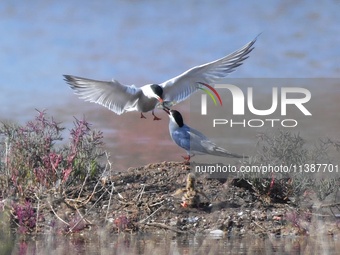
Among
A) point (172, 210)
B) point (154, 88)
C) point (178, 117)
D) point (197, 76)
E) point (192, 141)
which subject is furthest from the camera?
point (197, 76)

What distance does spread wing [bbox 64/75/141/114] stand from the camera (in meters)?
9.36

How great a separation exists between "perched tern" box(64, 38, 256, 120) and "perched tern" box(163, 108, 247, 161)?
64 cm

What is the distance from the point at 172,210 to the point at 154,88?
1943 mm

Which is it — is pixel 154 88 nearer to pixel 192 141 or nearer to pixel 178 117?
pixel 178 117

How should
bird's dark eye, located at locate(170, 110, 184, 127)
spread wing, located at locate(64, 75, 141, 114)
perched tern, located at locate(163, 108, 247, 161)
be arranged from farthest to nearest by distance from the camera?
spread wing, located at locate(64, 75, 141, 114) → bird's dark eye, located at locate(170, 110, 184, 127) → perched tern, located at locate(163, 108, 247, 161)

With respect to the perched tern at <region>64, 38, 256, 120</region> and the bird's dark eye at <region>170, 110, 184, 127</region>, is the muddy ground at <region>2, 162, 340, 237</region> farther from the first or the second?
the perched tern at <region>64, 38, 256, 120</region>

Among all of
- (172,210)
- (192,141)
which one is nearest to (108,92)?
(192,141)

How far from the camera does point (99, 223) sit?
8031 mm

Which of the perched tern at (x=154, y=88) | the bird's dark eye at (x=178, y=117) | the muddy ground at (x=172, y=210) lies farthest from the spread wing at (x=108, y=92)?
the muddy ground at (x=172, y=210)

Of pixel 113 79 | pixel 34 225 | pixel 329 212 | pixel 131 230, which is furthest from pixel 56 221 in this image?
pixel 329 212

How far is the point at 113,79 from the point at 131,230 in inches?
90.9

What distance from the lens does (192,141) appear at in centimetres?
875

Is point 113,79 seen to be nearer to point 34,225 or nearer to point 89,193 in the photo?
point 89,193

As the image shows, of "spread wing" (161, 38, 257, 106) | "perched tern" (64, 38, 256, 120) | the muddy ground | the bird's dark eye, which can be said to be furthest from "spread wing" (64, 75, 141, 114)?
the muddy ground
